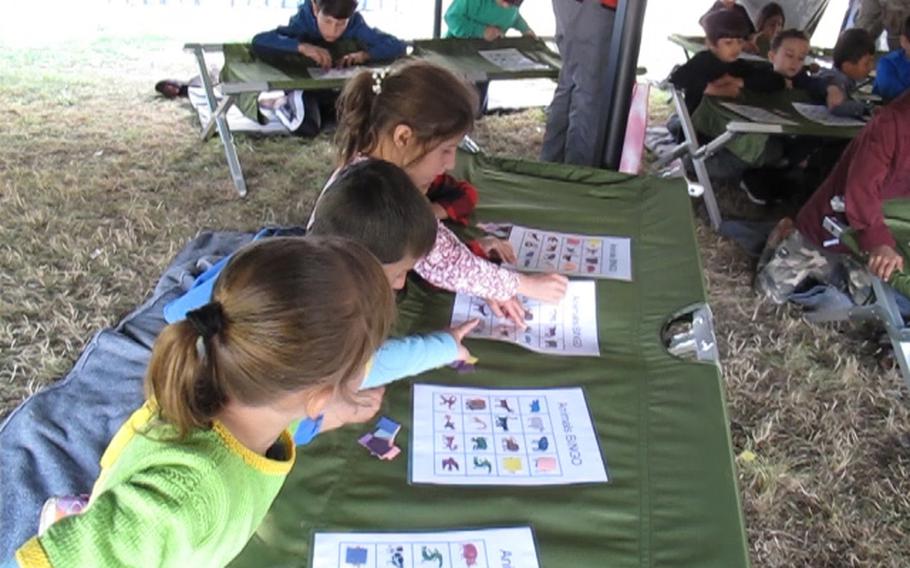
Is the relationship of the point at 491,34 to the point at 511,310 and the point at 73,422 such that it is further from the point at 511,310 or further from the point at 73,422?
the point at 73,422

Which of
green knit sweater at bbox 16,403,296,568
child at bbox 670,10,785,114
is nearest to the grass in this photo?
child at bbox 670,10,785,114

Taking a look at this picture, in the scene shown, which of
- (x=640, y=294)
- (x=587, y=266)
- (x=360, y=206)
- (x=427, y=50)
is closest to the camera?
(x=360, y=206)

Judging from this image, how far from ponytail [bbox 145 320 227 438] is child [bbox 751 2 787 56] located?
482 cm

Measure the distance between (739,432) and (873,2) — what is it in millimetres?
4764

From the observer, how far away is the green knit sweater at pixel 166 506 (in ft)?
3.00

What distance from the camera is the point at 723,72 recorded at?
3830 millimetres

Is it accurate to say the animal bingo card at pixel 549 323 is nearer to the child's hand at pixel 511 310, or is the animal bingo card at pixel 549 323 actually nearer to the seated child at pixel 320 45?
the child's hand at pixel 511 310

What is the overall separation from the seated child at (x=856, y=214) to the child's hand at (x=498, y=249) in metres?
1.09

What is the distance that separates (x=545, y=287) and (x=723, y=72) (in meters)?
2.45

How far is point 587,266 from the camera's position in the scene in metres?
2.10

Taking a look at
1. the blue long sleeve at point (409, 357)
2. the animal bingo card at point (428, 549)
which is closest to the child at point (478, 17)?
the blue long sleeve at point (409, 357)

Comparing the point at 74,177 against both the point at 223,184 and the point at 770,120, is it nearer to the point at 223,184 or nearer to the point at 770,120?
the point at 223,184

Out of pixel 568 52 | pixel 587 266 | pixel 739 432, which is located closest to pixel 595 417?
pixel 587 266

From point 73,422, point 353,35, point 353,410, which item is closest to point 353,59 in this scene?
point 353,35
